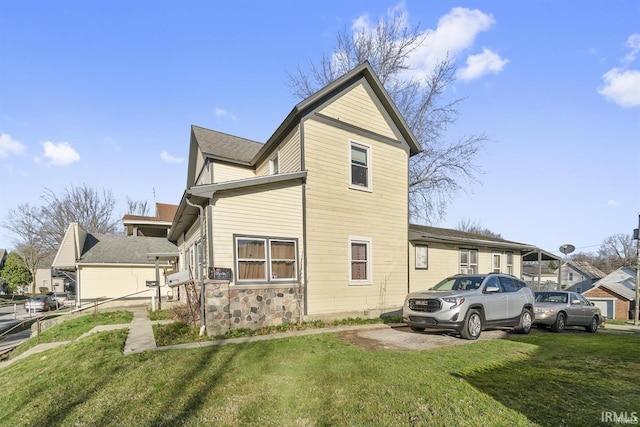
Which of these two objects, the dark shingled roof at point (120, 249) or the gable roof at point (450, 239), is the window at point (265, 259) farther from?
the dark shingled roof at point (120, 249)

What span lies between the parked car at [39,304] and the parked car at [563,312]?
32.5m

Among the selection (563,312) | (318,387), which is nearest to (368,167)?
(563,312)

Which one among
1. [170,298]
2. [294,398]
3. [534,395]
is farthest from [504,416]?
[170,298]

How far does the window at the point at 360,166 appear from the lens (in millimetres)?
11875

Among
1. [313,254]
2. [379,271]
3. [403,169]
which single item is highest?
[403,169]

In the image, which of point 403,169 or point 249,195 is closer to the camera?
point 249,195

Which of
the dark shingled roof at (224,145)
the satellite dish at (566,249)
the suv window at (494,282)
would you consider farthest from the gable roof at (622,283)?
the dark shingled roof at (224,145)

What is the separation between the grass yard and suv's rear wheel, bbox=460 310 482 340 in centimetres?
104

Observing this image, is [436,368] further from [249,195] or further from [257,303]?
[249,195]

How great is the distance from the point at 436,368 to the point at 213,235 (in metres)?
6.08

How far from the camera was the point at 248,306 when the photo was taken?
9016 millimetres

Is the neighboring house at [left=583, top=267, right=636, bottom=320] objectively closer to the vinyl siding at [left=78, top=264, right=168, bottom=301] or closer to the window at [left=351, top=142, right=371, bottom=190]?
the window at [left=351, top=142, right=371, bottom=190]

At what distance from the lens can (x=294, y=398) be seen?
4.34 metres

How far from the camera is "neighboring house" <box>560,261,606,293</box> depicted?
48.9 metres
